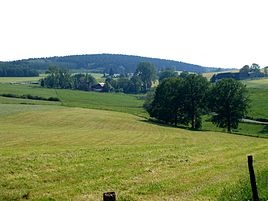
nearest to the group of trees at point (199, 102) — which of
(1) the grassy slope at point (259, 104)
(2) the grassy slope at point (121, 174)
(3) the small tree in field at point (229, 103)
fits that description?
(3) the small tree in field at point (229, 103)

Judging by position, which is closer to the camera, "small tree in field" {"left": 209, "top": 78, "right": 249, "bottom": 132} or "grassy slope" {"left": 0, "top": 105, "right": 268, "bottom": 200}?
"grassy slope" {"left": 0, "top": 105, "right": 268, "bottom": 200}

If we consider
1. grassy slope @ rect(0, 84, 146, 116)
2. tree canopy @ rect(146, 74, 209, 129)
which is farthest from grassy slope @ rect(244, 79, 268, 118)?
grassy slope @ rect(0, 84, 146, 116)

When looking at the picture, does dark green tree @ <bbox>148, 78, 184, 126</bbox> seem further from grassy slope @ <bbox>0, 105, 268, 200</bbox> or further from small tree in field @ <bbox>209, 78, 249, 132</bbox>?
grassy slope @ <bbox>0, 105, 268, 200</bbox>

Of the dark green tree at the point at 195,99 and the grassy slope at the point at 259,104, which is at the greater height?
the dark green tree at the point at 195,99

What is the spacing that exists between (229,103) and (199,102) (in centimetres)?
686

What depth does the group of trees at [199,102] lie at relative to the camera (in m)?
81.5

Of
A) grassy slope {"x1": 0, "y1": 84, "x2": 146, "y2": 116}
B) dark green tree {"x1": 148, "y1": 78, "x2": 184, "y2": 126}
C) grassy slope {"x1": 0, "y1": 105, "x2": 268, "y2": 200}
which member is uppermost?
grassy slope {"x1": 0, "y1": 105, "x2": 268, "y2": 200}

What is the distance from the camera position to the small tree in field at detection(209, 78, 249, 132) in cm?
8119

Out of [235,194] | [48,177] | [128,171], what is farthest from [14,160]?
[235,194]

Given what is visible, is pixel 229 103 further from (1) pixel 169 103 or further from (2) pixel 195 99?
(1) pixel 169 103

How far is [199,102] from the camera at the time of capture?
85375mm

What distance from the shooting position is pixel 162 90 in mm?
91750

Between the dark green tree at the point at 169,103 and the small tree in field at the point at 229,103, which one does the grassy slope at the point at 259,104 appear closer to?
the small tree in field at the point at 229,103

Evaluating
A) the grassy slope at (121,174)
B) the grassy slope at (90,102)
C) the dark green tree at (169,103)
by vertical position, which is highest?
the grassy slope at (121,174)
